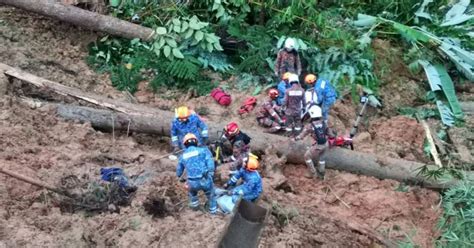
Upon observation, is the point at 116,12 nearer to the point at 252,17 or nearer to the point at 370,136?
the point at 252,17

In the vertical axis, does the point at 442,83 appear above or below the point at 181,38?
below

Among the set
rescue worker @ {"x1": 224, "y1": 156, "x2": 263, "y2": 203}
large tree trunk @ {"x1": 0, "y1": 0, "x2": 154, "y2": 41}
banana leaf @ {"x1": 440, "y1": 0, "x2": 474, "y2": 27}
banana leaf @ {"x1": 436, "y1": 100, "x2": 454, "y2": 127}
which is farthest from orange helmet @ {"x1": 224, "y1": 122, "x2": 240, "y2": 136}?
banana leaf @ {"x1": 440, "y1": 0, "x2": 474, "y2": 27}

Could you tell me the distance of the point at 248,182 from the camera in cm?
687

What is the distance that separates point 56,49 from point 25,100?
200 centimetres

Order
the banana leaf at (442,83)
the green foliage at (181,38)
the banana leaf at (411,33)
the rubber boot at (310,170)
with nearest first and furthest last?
the rubber boot at (310,170) < the banana leaf at (442,83) < the green foliage at (181,38) < the banana leaf at (411,33)

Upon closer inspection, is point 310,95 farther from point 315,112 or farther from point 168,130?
point 168,130

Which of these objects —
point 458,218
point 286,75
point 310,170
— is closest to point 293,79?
point 286,75

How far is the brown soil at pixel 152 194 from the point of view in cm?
655

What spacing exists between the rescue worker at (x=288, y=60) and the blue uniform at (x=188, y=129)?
2120 millimetres

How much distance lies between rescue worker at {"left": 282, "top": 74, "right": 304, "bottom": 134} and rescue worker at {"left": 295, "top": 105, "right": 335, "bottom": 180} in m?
0.33

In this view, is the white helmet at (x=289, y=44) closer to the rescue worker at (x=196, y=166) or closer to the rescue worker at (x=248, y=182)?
the rescue worker at (x=248, y=182)

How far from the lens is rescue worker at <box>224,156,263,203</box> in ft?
22.3


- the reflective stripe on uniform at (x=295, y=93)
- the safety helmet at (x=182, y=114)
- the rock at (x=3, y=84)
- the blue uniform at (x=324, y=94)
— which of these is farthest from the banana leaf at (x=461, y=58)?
the rock at (x=3, y=84)

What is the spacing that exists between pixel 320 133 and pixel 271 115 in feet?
3.76
